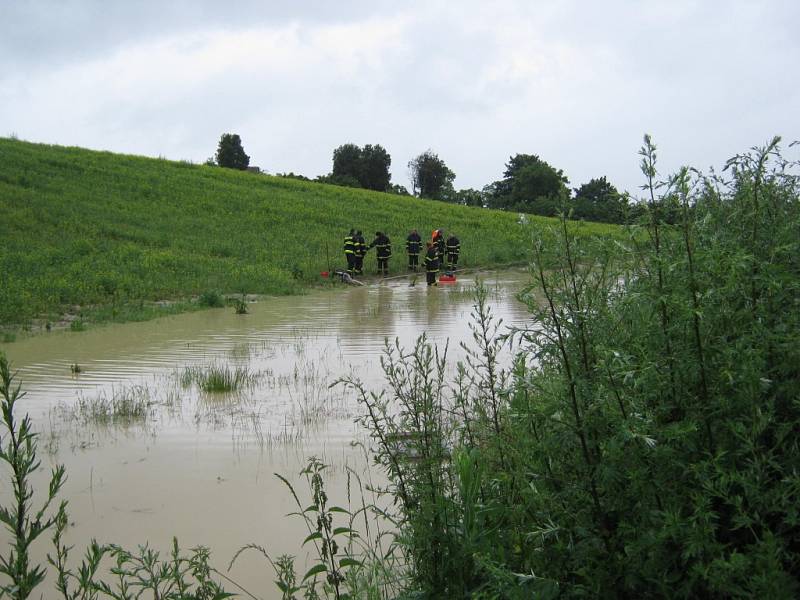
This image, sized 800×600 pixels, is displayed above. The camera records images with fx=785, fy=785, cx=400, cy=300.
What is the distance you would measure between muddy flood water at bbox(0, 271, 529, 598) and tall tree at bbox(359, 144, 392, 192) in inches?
2988

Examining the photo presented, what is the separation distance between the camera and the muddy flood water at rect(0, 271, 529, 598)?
4.85 metres

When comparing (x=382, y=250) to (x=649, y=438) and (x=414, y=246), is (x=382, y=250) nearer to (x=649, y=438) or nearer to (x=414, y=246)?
(x=414, y=246)

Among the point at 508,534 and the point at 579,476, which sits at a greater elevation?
the point at 579,476

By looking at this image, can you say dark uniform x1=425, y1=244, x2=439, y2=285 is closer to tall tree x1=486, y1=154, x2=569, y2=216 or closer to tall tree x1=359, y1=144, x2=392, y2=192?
tall tree x1=486, y1=154, x2=569, y2=216

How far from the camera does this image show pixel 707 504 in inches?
89.2

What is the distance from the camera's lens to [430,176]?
9731cm

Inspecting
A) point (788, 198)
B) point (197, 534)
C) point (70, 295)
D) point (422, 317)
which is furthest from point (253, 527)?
point (70, 295)

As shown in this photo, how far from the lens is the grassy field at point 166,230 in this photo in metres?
18.8

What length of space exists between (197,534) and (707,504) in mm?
3327

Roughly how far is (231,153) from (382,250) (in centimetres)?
6022

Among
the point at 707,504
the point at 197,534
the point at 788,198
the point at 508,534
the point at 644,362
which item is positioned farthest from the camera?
the point at 197,534

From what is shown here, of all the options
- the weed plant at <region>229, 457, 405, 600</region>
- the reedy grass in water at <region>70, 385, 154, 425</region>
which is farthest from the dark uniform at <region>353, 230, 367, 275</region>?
the weed plant at <region>229, 457, 405, 600</region>

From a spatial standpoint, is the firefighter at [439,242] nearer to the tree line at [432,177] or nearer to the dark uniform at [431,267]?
the dark uniform at [431,267]

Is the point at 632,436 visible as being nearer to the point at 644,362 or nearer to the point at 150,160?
the point at 644,362
